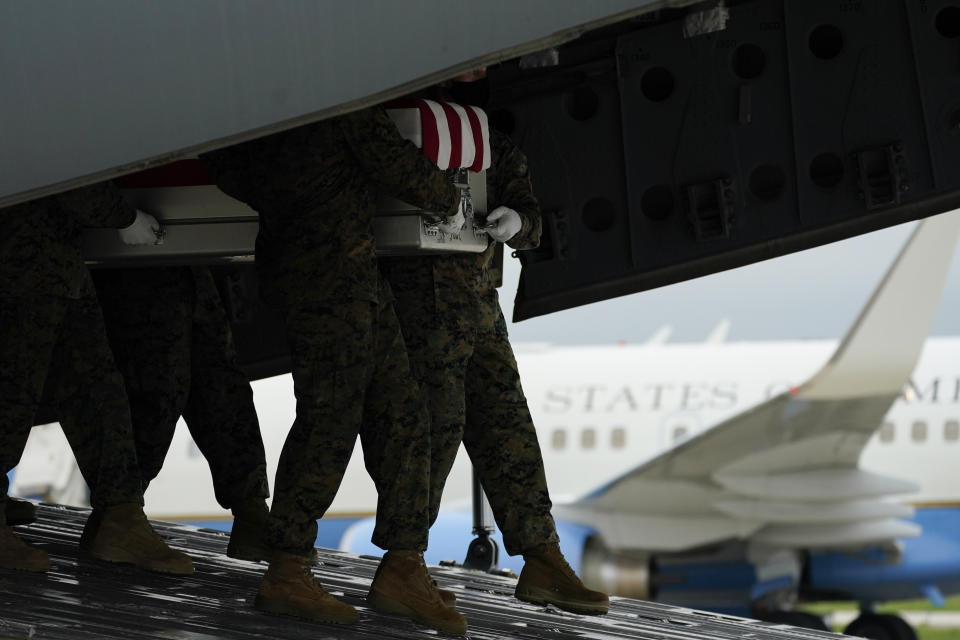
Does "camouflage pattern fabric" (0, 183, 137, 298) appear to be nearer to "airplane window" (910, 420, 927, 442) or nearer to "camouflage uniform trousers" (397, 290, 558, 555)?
"camouflage uniform trousers" (397, 290, 558, 555)

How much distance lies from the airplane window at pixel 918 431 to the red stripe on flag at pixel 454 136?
50.7 ft

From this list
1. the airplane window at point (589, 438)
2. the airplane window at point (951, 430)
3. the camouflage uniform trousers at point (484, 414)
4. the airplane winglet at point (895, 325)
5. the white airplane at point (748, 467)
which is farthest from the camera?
the airplane window at point (589, 438)

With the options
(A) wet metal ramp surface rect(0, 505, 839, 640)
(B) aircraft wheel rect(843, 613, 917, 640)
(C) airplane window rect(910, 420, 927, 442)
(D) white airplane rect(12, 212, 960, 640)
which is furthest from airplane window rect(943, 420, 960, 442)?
(A) wet metal ramp surface rect(0, 505, 839, 640)

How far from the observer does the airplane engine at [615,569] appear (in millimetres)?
18797

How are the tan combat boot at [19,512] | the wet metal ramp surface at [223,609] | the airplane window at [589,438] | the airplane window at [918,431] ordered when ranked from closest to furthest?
the wet metal ramp surface at [223,609] < the tan combat boot at [19,512] < the airplane window at [918,431] < the airplane window at [589,438]

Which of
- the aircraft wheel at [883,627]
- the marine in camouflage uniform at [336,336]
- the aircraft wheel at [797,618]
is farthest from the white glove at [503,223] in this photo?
the aircraft wheel at [797,618]

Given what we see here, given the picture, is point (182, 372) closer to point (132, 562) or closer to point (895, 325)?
point (132, 562)

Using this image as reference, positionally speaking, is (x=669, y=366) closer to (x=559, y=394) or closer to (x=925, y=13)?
(x=559, y=394)

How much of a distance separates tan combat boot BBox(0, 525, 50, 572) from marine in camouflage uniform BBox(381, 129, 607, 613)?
1.04 meters

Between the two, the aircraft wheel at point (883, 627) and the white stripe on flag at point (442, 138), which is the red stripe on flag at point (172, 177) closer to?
the white stripe on flag at point (442, 138)

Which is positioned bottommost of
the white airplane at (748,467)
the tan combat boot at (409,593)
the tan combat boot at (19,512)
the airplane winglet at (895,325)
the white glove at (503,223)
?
the tan combat boot at (409,593)

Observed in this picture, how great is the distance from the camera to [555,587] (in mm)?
3738

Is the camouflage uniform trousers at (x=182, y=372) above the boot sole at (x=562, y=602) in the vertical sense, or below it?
above

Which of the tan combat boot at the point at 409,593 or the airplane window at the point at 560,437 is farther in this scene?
the airplane window at the point at 560,437
